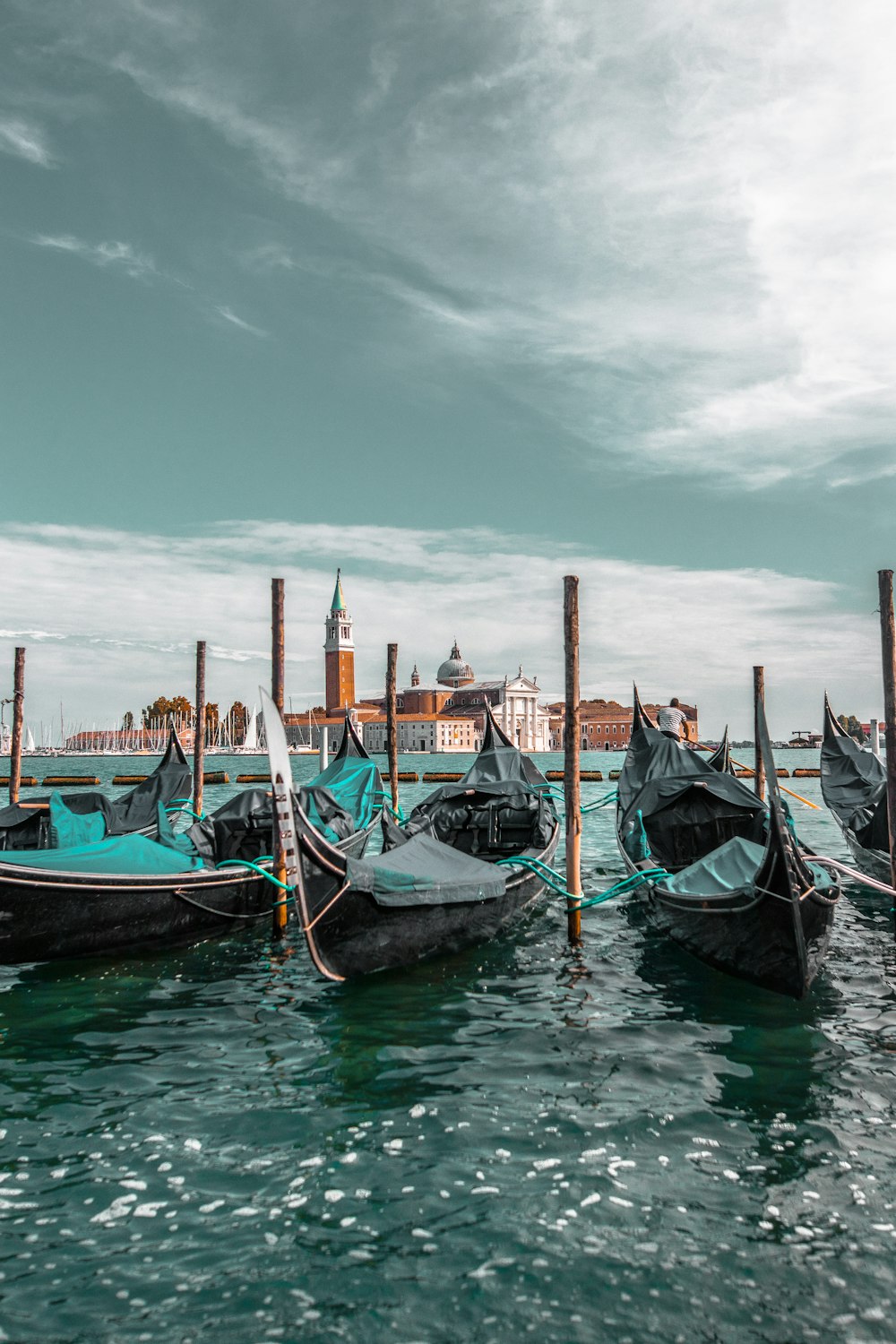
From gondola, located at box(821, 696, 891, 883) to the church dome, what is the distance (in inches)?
3893

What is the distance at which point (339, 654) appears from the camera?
348 feet

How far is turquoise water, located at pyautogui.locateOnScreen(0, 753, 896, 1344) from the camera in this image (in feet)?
10.4

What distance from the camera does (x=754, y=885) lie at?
655 cm

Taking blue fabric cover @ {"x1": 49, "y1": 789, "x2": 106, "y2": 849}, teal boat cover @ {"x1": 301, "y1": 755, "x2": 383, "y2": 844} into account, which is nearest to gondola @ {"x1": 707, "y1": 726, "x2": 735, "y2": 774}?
teal boat cover @ {"x1": 301, "y1": 755, "x2": 383, "y2": 844}

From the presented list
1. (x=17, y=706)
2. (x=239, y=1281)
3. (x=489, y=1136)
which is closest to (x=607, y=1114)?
(x=489, y=1136)

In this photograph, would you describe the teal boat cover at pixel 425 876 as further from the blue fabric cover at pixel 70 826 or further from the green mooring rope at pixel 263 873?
the blue fabric cover at pixel 70 826

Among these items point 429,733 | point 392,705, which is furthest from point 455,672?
point 392,705

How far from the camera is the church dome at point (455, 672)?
115m

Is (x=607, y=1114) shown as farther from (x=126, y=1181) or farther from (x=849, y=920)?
(x=849, y=920)

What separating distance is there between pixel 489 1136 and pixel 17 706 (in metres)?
14.0

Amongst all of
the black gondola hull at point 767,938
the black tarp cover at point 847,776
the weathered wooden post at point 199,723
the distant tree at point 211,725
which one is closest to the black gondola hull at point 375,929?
the black gondola hull at point 767,938

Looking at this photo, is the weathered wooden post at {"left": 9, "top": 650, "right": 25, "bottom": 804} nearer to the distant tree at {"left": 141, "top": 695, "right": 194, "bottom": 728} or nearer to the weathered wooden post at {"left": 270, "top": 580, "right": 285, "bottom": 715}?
the weathered wooden post at {"left": 270, "top": 580, "right": 285, "bottom": 715}

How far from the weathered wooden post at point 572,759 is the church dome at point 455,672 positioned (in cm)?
10463

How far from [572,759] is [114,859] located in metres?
4.38
